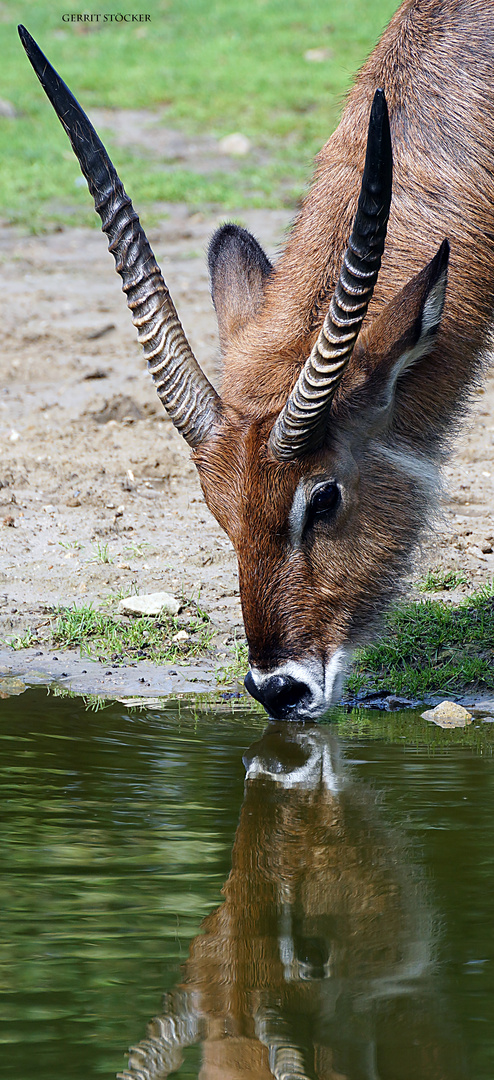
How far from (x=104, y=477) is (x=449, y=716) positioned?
3.79 m

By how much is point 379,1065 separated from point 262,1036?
35 centimetres

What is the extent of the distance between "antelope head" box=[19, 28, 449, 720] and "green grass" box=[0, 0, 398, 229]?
6.37 meters

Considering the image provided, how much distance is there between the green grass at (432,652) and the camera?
679 centimetres

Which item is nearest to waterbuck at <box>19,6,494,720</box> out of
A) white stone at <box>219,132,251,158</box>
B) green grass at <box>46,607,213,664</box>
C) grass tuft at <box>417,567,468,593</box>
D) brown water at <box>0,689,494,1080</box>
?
brown water at <box>0,689,494,1080</box>

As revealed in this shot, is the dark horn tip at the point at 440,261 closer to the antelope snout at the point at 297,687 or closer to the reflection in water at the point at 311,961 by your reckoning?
the antelope snout at the point at 297,687

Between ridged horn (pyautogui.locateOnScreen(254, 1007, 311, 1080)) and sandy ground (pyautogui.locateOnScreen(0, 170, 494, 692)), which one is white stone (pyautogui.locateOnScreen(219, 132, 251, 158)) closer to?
sandy ground (pyautogui.locateOnScreen(0, 170, 494, 692))

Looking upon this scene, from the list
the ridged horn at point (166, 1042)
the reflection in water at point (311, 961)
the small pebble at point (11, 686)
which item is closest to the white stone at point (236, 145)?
the small pebble at point (11, 686)

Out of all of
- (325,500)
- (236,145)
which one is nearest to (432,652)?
(325,500)

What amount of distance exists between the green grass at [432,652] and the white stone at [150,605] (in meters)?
1.17

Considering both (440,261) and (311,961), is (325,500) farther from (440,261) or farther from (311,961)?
(311,961)

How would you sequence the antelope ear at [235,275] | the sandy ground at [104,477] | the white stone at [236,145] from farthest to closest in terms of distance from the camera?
the white stone at [236,145]
the sandy ground at [104,477]
the antelope ear at [235,275]

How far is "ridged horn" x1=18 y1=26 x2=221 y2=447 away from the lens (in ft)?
19.0

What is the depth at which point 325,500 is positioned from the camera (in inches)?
223

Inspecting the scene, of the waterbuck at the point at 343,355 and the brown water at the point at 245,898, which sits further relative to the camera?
the waterbuck at the point at 343,355
